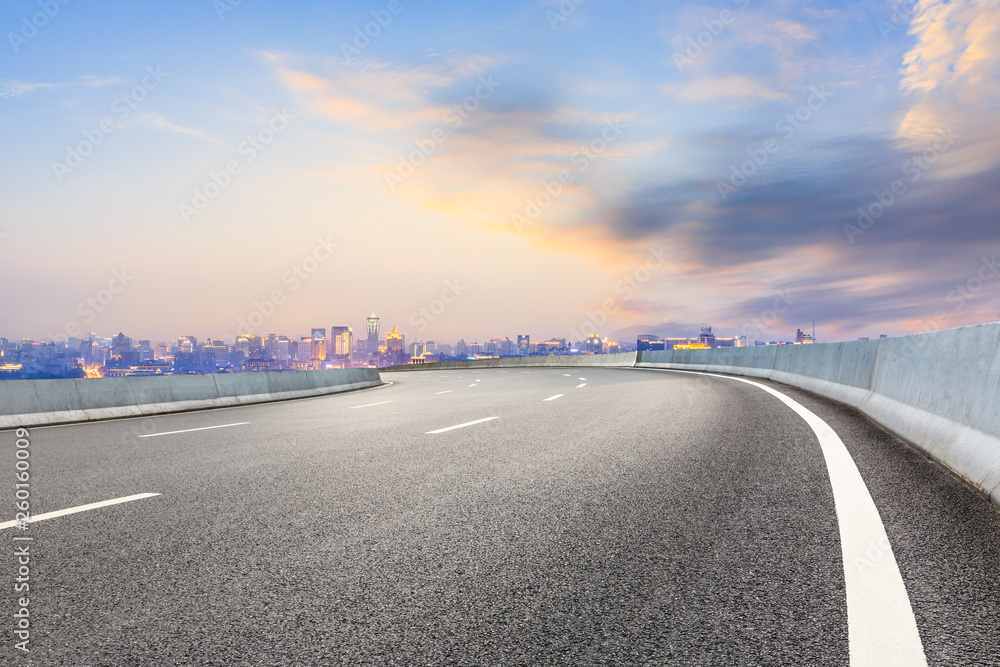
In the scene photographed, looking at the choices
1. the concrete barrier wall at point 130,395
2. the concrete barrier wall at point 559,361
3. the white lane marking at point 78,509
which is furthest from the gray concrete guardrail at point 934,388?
the concrete barrier wall at point 559,361

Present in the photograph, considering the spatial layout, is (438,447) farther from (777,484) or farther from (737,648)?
(737,648)

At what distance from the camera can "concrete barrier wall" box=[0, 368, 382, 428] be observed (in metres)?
11.9

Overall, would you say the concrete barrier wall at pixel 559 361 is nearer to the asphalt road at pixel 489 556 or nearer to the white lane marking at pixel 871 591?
the asphalt road at pixel 489 556

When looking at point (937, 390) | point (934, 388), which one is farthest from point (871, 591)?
point (934, 388)

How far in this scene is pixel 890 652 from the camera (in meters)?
2.43

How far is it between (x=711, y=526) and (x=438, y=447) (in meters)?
3.91

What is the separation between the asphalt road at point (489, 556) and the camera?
2.57m

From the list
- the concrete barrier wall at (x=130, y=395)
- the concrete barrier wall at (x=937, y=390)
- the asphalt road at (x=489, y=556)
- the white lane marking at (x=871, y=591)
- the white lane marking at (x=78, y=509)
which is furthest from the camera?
the concrete barrier wall at (x=130, y=395)

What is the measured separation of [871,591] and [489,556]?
1.84 metres

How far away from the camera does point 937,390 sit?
692cm

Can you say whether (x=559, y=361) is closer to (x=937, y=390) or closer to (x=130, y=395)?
(x=130, y=395)

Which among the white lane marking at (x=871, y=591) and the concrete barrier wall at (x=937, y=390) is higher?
the concrete barrier wall at (x=937, y=390)

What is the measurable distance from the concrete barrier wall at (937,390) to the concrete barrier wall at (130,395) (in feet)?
44.2

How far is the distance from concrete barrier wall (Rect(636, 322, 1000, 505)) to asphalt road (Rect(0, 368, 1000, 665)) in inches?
12.0
